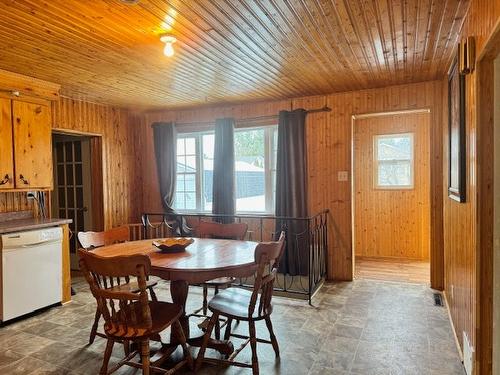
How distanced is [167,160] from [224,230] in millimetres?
2325

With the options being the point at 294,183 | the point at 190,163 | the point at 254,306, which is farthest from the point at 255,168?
the point at 254,306

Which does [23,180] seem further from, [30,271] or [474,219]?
[474,219]

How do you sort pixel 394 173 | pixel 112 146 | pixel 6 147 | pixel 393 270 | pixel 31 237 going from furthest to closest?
1. pixel 394 173
2. pixel 112 146
3. pixel 393 270
4. pixel 6 147
5. pixel 31 237

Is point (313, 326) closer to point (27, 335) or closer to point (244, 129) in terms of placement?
point (27, 335)

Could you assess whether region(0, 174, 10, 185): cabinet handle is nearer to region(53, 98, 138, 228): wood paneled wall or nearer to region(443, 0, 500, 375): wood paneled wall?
region(53, 98, 138, 228): wood paneled wall

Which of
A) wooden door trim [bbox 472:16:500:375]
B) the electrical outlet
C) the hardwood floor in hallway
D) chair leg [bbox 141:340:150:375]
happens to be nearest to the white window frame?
the hardwood floor in hallway

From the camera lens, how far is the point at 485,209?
6.05ft

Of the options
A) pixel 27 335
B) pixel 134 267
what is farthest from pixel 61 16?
pixel 27 335

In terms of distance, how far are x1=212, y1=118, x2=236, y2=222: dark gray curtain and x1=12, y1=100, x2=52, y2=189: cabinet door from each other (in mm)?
2131

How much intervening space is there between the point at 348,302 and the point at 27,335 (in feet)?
9.96

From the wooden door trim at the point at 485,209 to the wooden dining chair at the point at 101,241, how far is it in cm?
221

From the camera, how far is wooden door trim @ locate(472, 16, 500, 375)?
1824 mm

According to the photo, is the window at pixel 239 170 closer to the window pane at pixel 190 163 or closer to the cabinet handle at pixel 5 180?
the window pane at pixel 190 163

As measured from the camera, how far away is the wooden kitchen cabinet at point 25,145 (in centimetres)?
350
